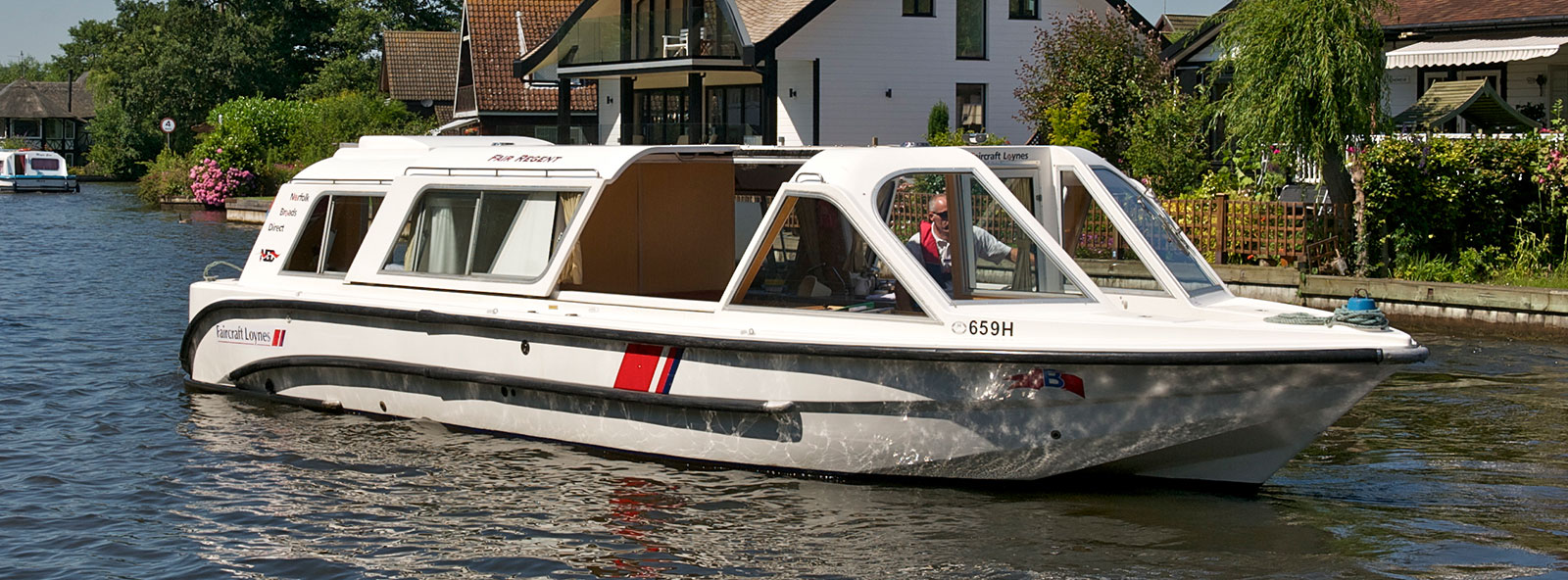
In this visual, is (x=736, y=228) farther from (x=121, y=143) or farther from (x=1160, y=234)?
(x=121, y=143)

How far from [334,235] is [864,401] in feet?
15.9

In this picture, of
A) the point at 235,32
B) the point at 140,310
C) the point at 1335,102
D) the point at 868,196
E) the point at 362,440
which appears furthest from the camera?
the point at 235,32

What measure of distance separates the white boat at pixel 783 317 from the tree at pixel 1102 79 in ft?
52.2

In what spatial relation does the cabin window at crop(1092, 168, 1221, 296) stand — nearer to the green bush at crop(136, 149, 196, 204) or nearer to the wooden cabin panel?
the wooden cabin panel

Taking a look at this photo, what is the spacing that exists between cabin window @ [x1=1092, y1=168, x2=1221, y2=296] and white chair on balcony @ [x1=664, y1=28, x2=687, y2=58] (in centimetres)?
2593

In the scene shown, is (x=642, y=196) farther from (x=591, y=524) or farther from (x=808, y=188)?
(x=591, y=524)

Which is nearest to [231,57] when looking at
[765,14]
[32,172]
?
[32,172]

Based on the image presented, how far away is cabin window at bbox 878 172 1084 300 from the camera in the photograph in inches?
360

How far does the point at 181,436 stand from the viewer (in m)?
11.2

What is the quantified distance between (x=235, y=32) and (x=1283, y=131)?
67473 mm

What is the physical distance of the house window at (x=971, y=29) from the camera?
35125mm

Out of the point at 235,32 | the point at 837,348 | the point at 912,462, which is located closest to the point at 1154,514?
the point at 912,462

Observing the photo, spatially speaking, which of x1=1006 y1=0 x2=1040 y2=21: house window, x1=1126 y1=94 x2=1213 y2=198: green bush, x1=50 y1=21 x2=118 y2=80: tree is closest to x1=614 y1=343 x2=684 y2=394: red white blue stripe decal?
x1=1126 y1=94 x2=1213 y2=198: green bush

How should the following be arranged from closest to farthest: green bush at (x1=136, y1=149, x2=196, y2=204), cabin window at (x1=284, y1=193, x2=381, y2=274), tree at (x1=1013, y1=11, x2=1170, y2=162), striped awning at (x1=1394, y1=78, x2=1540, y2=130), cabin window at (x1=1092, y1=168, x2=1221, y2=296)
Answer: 1. cabin window at (x1=1092, y1=168, x2=1221, y2=296)
2. cabin window at (x1=284, y1=193, x2=381, y2=274)
3. striped awning at (x1=1394, y1=78, x2=1540, y2=130)
4. tree at (x1=1013, y1=11, x2=1170, y2=162)
5. green bush at (x1=136, y1=149, x2=196, y2=204)
